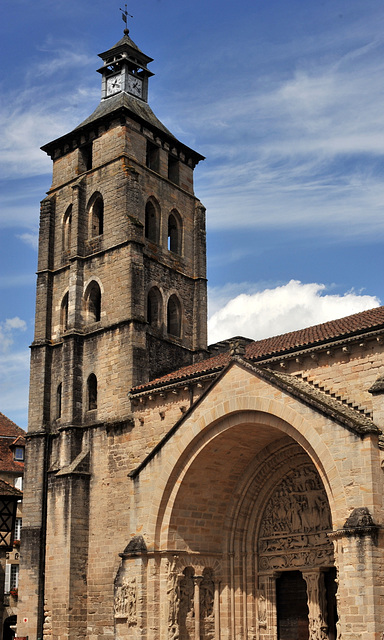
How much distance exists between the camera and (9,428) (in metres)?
43.6

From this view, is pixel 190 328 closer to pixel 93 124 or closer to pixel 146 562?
pixel 93 124

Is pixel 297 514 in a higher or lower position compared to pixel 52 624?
higher

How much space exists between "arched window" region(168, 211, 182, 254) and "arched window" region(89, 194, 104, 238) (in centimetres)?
261

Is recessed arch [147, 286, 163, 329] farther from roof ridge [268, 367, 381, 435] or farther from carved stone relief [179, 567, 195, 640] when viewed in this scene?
carved stone relief [179, 567, 195, 640]

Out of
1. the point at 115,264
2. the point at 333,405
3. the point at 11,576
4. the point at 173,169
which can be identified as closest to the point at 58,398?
the point at 115,264

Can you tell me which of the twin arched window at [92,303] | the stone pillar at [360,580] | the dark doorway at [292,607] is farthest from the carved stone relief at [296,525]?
the twin arched window at [92,303]

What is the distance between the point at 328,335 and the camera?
20.6 meters

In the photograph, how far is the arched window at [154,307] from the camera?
28.7 meters

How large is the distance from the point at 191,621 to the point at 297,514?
12.3ft

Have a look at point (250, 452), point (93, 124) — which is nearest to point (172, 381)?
point (250, 452)

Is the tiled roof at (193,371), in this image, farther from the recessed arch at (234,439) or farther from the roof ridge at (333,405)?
the roof ridge at (333,405)

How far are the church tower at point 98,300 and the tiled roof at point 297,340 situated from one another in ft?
7.10

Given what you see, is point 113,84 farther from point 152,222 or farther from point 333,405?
point 333,405

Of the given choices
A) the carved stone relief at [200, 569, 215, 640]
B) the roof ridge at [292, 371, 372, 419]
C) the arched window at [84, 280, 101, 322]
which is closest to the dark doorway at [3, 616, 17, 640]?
the arched window at [84, 280, 101, 322]
